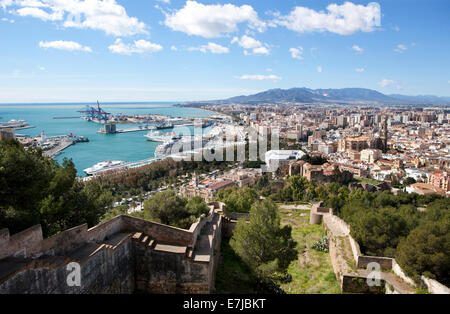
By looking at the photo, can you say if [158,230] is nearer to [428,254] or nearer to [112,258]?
[112,258]

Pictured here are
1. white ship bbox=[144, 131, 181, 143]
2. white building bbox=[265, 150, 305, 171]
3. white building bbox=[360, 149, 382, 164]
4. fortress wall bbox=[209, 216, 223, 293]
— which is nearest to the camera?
fortress wall bbox=[209, 216, 223, 293]

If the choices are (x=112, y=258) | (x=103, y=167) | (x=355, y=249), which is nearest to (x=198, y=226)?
(x=112, y=258)

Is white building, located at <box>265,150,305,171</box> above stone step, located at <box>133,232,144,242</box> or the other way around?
the other way around

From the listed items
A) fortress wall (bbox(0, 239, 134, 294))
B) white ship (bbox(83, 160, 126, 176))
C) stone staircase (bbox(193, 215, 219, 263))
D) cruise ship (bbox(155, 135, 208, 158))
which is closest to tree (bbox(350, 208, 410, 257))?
stone staircase (bbox(193, 215, 219, 263))

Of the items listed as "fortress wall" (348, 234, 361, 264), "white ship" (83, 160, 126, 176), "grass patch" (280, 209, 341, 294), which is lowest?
"white ship" (83, 160, 126, 176)

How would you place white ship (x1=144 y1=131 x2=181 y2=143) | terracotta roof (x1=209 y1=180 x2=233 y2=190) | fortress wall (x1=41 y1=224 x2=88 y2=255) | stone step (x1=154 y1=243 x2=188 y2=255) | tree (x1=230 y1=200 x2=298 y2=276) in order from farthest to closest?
1. white ship (x1=144 y1=131 x2=181 y2=143)
2. terracotta roof (x1=209 y1=180 x2=233 y2=190)
3. tree (x1=230 y1=200 x2=298 y2=276)
4. stone step (x1=154 y1=243 x2=188 y2=255)
5. fortress wall (x1=41 y1=224 x2=88 y2=255)

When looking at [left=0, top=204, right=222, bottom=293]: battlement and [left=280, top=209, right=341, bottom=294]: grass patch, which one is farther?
[left=280, top=209, right=341, bottom=294]: grass patch

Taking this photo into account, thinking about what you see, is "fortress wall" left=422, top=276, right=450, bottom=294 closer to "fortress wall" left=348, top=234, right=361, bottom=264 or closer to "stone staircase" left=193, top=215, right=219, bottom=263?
"fortress wall" left=348, top=234, right=361, bottom=264

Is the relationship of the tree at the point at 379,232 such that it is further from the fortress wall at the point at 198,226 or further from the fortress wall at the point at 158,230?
the fortress wall at the point at 158,230

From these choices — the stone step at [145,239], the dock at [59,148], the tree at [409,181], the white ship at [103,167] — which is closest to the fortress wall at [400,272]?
the stone step at [145,239]
